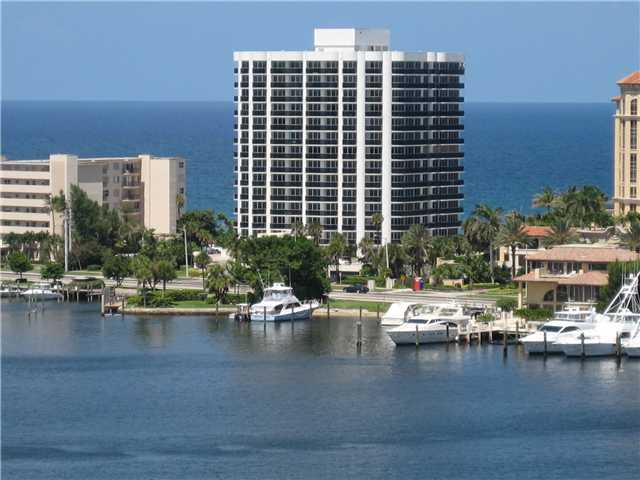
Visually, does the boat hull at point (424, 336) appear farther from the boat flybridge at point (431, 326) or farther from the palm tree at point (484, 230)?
the palm tree at point (484, 230)

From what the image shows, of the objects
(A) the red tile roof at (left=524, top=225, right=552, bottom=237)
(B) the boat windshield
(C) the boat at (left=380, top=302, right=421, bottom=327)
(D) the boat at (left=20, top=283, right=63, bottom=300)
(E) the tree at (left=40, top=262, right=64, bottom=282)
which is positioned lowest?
(B) the boat windshield

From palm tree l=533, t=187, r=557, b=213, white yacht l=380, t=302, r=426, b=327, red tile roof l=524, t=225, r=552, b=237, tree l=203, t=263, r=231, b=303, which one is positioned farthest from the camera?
palm tree l=533, t=187, r=557, b=213

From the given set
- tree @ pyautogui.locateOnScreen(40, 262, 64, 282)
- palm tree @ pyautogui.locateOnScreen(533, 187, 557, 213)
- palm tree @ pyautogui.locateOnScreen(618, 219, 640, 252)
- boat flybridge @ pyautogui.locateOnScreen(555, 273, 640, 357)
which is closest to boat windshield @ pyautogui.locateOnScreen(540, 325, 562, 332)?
boat flybridge @ pyautogui.locateOnScreen(555, 273, 640, 357)

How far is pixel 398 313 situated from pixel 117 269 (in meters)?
34.0

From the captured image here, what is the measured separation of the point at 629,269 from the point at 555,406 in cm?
2949

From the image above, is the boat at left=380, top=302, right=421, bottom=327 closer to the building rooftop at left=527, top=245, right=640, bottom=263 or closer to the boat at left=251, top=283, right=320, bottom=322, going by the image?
the boat at left=251, top=283, right=320, bottom=322

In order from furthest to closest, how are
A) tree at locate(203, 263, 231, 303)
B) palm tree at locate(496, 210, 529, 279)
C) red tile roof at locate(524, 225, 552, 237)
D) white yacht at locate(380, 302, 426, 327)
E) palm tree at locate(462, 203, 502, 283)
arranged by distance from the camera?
palm tree at locate(462, 203, 502, 283)
red tile roof at locate(524, 225, 552, 237)
palm tree at locate(496, 210, 529, 279)
tree at locate(203, 263, 231, 303)
white yacht at locate(380, 302, 426, 327)

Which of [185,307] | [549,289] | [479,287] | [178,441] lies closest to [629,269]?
[549,289]

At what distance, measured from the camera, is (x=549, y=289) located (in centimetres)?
15712

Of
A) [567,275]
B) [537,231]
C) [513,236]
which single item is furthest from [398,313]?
[537,231]

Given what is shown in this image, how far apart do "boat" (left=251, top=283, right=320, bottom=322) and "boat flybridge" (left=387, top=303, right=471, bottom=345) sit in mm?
13005

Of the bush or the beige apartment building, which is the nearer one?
the bush

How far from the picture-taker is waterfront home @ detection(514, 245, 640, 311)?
509 feet

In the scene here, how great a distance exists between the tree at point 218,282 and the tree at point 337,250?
50.0ft
